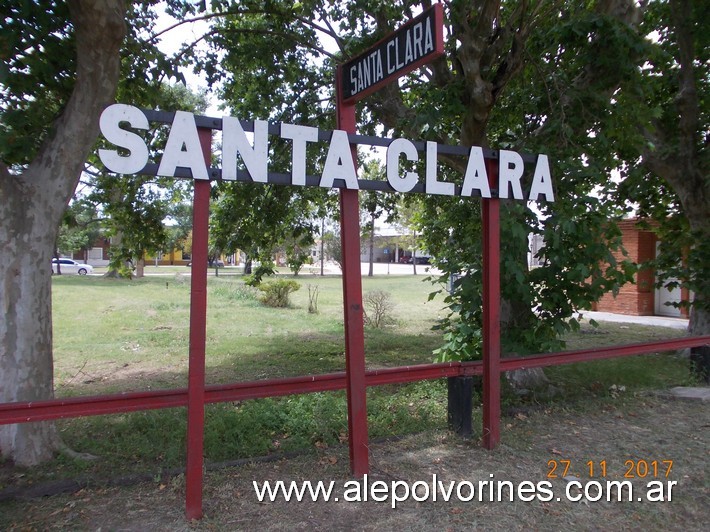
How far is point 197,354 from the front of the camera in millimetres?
3633

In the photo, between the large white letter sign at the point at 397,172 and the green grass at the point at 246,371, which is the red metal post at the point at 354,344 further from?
the green grass at the point at 246,371

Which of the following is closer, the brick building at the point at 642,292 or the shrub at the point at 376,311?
the shrub at the point at 376,311

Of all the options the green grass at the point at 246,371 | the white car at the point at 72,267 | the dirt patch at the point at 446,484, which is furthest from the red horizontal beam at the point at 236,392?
the white car at the point at 72,267

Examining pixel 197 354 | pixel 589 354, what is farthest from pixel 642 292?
pixel 197 354

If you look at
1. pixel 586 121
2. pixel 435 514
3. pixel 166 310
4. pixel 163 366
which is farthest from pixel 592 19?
pixel 166 310

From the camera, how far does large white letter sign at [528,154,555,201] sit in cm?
509

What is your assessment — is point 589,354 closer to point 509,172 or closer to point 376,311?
point 509,172

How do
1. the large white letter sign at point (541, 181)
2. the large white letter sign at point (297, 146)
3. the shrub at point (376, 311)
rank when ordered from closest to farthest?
the large white letter sign at point (297, 146), the large white letter sign at point (541, 181), the shrub at point (376, 311)

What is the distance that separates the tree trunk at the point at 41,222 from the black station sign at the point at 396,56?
2092 millimetres

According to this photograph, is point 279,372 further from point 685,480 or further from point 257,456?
point 685,480

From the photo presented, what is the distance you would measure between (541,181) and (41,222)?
4385 millimetres

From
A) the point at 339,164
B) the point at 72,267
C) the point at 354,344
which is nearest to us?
the point at 339,164

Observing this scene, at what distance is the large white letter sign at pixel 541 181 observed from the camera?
16.7 ft

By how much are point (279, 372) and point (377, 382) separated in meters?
4.16
